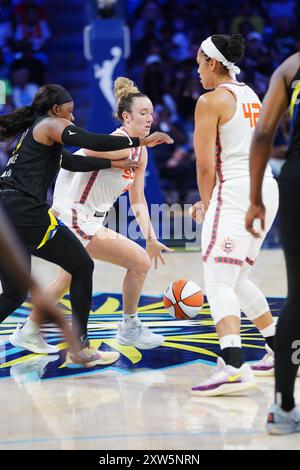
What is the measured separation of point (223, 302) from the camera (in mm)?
4266

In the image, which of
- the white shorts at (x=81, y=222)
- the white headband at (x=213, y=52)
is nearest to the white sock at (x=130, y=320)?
the white shorts at (x=81, y=222)

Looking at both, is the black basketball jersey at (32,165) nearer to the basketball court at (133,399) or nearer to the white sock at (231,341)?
the basketball court at (133,399)

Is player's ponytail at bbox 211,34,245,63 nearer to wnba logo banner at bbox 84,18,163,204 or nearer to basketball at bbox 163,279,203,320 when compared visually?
basketball at bbox 163,279,203,320

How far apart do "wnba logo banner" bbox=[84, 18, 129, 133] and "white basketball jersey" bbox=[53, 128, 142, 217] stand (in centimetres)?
498

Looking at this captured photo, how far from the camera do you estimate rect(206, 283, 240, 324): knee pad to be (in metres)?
4.26

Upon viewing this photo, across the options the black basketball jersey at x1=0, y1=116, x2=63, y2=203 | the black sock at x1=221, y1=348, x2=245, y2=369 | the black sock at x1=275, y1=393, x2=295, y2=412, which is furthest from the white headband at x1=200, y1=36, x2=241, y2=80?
the black sock at x1=275, y1=393, x2=295, y2=412

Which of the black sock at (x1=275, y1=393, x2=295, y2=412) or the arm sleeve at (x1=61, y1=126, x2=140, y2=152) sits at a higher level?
the arm sleeve at (x1=61, y1=126, x2=140, y2=152)

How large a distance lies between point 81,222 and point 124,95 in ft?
2.77

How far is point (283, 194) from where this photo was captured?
3547 mm

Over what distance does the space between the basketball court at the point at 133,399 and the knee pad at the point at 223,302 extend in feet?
1.35

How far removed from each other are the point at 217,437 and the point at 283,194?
1.04 metres

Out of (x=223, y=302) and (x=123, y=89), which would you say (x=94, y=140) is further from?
(x=223, y=302)

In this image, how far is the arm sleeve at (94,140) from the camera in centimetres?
461


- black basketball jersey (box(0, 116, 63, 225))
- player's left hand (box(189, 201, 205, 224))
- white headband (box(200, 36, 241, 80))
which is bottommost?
player's left hand (box(189, 201, 205, 224))
